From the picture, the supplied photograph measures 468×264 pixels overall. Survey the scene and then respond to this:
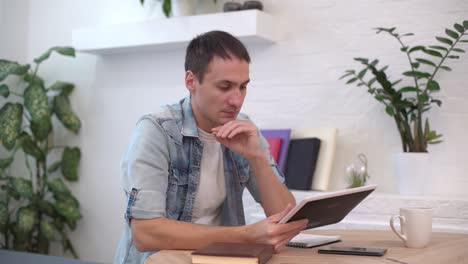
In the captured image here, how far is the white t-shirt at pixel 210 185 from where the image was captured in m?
2.22

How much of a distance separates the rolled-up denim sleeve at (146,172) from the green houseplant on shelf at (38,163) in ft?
8.23

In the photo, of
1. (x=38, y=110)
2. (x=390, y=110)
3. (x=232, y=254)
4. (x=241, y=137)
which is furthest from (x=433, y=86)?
(x=38, y=110)

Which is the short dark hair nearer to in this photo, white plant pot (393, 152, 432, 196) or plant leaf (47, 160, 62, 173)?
white plant pot (393, 152, 432, 196)

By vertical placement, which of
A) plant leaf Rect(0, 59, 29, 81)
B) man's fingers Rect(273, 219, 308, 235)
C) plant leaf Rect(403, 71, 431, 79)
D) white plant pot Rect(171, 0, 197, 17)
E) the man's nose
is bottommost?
man's fingers Rect(273, 219, 308, 235)

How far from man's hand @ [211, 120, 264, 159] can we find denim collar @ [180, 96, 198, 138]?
0.12 metres

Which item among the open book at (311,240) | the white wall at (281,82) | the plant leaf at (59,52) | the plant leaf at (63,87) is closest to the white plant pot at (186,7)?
the white wall at (281,82)

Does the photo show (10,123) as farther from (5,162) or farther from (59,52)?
(59,52)

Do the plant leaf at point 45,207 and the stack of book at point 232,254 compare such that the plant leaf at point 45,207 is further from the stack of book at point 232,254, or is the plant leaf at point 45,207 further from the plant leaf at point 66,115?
the stack of book at point 232,254

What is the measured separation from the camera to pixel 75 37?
172 inches

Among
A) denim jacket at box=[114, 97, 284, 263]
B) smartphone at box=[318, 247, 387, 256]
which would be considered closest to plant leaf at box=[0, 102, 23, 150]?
denim jacket at box=[114, 97, 284, 263]

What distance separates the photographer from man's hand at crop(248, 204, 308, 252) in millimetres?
1745

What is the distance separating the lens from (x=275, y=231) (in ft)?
5.72

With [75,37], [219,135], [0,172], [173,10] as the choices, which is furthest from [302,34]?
[0,172]

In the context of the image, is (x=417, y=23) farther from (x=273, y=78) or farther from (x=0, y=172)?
(x=0, y=172)
